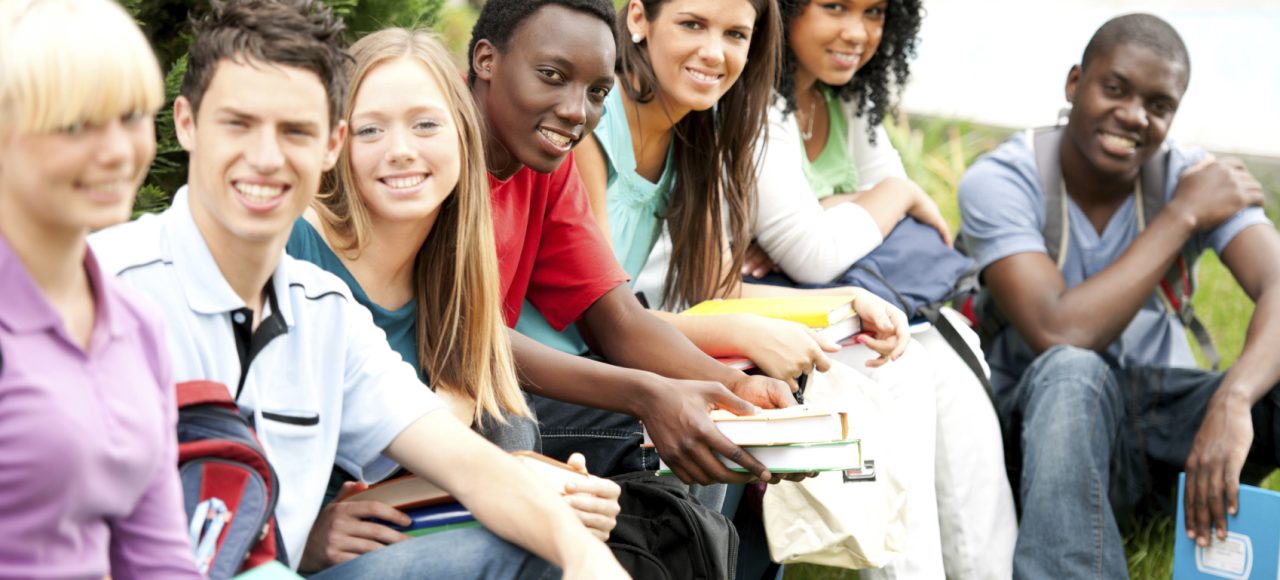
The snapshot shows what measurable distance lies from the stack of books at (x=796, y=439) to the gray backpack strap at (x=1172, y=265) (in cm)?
181

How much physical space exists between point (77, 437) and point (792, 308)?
76.7 inches

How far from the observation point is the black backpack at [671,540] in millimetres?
2459

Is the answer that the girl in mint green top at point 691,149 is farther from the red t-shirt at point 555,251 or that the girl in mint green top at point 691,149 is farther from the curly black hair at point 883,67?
the curly black hair at point 883,67

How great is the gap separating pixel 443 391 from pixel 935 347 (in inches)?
60.7

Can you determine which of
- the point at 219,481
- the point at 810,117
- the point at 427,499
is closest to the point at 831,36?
the point at 810,117

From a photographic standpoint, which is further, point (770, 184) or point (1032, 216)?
point (1032, 216)

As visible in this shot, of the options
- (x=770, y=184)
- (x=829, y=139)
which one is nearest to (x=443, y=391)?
(x=770, y=184)

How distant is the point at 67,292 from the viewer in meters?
1.47

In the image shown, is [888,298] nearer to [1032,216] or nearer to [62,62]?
[1032,216]

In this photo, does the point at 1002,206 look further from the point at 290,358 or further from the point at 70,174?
the point at 70,174

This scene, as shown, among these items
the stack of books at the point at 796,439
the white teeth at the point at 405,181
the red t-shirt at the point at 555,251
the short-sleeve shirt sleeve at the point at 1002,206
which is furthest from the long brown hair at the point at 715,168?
the white teeth at the point at 405,181

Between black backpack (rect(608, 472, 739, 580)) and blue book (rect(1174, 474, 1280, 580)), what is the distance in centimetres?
141

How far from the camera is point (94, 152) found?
142 centimetres

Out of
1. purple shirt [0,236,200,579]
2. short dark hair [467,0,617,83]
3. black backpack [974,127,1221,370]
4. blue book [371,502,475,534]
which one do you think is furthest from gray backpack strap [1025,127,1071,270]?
purple shirt [0,236,200,579]
